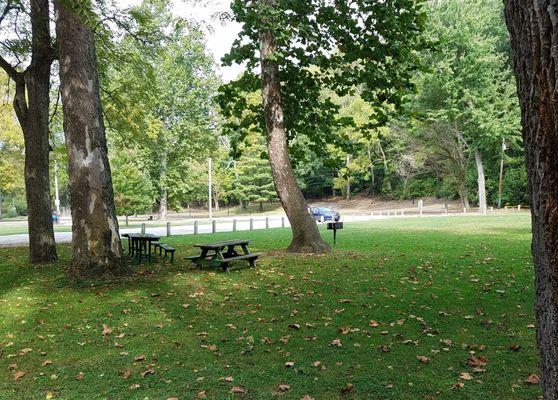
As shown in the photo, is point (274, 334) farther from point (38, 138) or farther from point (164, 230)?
point (164, 230)

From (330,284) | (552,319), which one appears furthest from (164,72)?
(552,319)

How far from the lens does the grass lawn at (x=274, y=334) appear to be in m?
4.34

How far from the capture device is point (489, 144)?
43.2 meters

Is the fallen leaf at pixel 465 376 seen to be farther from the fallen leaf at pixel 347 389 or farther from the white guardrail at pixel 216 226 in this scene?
the white guardrail at pixel 216 226

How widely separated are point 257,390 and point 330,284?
4.51m

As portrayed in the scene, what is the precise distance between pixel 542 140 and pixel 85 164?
8.34 meters

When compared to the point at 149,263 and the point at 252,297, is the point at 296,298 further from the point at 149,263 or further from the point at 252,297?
the point at 149,263

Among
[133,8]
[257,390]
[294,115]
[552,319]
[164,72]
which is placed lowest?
[257,390]

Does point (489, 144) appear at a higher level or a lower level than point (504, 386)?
higher

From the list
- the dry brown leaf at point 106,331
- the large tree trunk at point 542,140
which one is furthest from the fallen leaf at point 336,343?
the large tree trunk at point 542,140

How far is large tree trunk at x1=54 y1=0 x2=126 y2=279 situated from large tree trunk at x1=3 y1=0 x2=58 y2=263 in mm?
3485

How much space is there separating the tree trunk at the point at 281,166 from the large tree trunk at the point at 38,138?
588 cm

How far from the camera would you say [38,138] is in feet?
39.3

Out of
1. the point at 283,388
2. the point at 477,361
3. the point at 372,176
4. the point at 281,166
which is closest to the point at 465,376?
the point at 477,361
